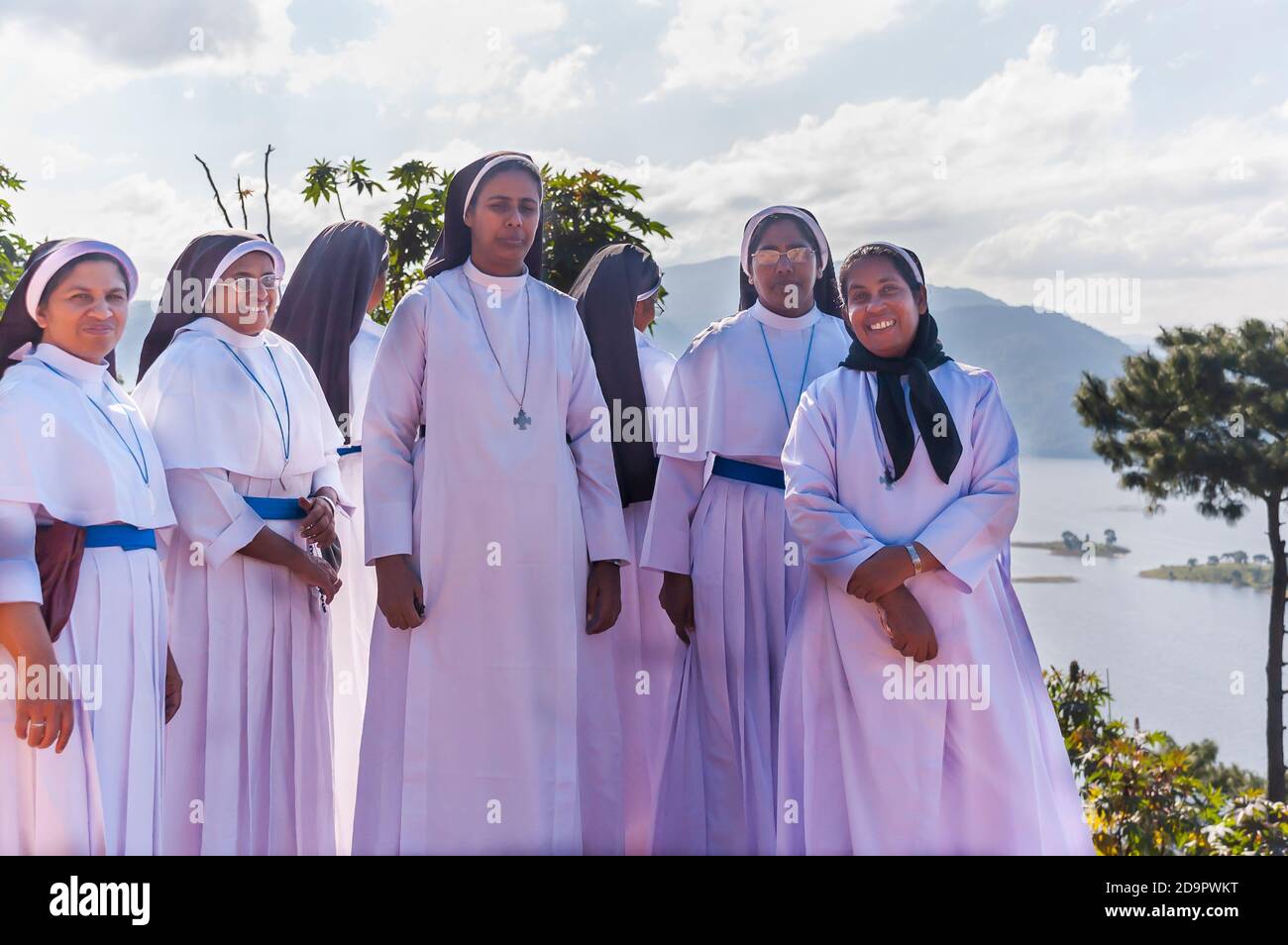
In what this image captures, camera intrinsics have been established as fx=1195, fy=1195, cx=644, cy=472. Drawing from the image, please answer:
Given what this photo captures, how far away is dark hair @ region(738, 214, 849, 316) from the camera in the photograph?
434 cm

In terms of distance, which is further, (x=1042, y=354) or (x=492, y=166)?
(x=1042, y=354)

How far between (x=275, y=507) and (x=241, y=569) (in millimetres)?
230

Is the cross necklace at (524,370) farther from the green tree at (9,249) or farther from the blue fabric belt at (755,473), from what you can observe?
the green tree at (9,249)

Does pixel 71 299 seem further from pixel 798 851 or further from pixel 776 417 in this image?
pixel 798 851

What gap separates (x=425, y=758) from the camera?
145 inches

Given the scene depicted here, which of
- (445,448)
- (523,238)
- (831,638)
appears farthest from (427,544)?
(831,638)

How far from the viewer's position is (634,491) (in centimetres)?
473

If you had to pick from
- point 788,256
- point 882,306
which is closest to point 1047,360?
point 788,256

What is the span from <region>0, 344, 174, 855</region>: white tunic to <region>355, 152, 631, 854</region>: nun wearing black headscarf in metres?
0.66

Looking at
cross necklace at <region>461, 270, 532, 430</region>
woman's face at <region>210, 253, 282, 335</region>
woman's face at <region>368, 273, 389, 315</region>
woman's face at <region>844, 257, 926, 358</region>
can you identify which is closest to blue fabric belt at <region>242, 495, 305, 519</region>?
A: woman's face at <region>210, 253, 282, 335</region>

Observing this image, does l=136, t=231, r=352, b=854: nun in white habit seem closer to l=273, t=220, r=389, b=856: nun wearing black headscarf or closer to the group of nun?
the group of nun

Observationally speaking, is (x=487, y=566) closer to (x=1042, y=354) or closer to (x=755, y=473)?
(x=755, y=473)

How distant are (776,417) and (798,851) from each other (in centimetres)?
148

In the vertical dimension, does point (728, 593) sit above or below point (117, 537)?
below
